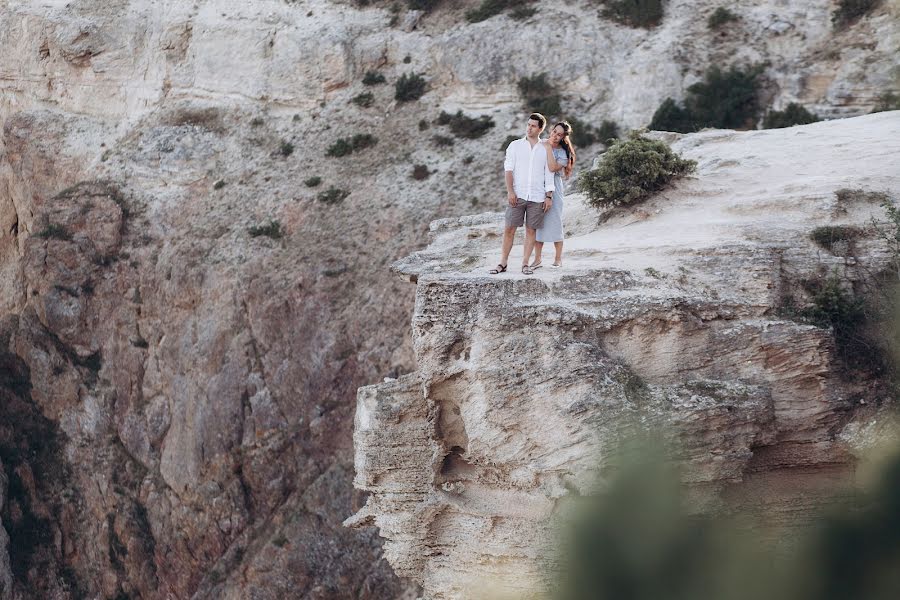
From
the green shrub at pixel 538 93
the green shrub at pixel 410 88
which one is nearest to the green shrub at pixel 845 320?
the green shrub at pixel 538 93

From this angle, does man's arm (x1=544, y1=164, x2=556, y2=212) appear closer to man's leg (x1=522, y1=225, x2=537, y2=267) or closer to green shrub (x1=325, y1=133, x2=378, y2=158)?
man's leg (x1=522, y1=225, x2=537, y2=267)

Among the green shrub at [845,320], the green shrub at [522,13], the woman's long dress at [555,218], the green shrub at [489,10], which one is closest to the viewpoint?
the green shrub at [845,320]

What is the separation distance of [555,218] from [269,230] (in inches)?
737

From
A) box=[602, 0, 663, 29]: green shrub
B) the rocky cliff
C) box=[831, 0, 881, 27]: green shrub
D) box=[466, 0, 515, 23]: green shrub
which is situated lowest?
the rocky cliff

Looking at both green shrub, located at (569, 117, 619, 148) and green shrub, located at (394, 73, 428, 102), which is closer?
green shrub, located at (569, 117, 619, 148)

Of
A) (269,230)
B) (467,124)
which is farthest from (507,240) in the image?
(467,124)

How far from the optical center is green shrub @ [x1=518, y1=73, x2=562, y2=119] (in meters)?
30.0

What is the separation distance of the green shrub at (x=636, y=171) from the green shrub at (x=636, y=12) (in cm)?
1710

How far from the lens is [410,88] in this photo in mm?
32156

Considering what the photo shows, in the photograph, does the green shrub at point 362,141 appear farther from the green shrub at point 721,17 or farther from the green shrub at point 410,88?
the green shrub at point 721,17

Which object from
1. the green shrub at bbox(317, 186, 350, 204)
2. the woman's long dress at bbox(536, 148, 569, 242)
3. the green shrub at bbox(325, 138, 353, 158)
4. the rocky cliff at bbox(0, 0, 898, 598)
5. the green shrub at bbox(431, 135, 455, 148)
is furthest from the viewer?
the green shrub at bbox(325, 138, 353, 158)

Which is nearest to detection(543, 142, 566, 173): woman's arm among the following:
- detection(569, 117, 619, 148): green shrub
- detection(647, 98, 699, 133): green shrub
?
detection(647, 98, 699, 133): green shrub

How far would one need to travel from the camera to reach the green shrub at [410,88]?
3209 centimetres

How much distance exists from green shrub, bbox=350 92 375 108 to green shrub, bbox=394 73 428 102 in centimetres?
79
